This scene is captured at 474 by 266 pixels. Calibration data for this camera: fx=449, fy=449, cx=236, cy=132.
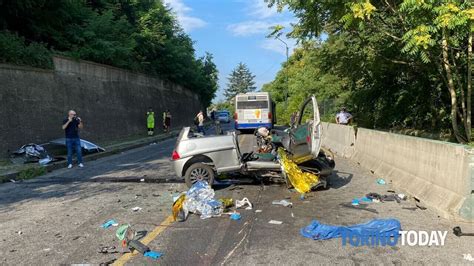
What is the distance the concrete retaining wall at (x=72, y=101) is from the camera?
58.8ft

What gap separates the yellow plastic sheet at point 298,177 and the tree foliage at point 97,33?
47.7 ft

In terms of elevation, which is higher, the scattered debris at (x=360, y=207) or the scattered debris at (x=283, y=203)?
the scattered debris at (x=283, y=203)

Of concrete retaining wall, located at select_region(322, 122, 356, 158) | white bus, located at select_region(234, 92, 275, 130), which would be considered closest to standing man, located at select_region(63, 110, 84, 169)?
concrete retaining wall, located at select_region(322, 122, 356, 158)

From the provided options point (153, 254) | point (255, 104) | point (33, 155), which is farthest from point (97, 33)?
point (153, 254)

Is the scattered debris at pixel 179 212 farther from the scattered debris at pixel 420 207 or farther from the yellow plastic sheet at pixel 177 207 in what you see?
the scattered debris at pixel 420 207

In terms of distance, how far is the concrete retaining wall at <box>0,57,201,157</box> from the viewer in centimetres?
1792

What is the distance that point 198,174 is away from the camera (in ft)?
31.1

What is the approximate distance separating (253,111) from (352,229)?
25.7 m

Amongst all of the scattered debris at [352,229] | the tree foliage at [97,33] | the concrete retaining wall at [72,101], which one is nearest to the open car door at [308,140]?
the scattered debris at [352,229]

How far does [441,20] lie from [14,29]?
69.4ft

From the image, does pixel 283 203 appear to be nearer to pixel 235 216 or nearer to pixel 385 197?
pixel 235 216

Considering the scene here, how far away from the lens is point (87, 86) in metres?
25.6

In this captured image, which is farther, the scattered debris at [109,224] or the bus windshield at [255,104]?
the bus windshield at [255,104]

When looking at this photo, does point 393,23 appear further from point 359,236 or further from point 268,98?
point 268,98
